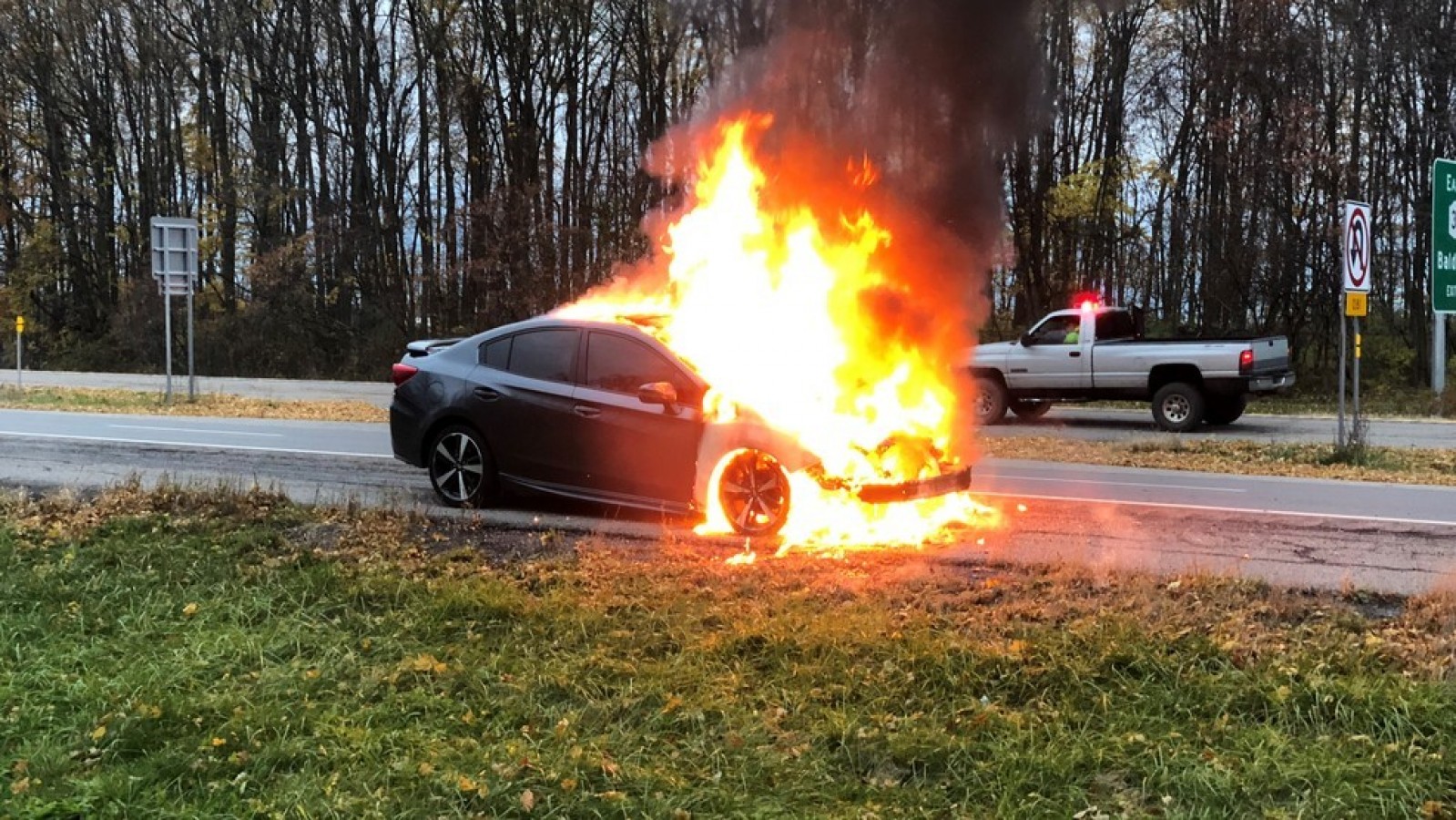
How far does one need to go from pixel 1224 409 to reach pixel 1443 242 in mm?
5238

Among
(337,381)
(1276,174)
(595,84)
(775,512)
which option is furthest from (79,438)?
(1276,174)

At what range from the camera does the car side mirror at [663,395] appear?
704cm

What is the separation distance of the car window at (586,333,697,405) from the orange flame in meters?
0.16

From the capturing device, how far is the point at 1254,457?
1202 cm

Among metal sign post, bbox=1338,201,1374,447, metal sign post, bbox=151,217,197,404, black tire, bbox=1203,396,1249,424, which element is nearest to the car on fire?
metal sign post, bbox=1338,201,1374,447

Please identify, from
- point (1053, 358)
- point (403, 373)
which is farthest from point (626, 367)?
point (1053, 358)

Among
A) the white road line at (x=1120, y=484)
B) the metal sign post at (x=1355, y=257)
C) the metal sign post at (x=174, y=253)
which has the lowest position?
the white road line at (x=1120, y=484)

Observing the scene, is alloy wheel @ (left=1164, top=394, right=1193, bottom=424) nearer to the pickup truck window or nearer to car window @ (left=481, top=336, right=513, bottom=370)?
the pickup truck window

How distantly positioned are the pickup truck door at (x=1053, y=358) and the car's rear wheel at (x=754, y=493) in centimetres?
1133

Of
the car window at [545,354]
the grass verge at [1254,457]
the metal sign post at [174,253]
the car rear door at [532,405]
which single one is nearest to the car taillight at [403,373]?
the car rear door at [532,405]

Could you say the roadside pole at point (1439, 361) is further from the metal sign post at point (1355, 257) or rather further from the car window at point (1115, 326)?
the metal sign post at point (1355, 257)

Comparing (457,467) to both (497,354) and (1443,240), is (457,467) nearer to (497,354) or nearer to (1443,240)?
(497,354)

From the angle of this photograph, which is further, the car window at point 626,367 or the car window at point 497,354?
the car window at point 497,354

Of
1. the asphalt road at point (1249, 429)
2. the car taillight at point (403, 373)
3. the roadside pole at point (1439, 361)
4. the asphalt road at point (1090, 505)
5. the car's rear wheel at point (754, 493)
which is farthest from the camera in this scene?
the roadside pole at point (1439, 361)
